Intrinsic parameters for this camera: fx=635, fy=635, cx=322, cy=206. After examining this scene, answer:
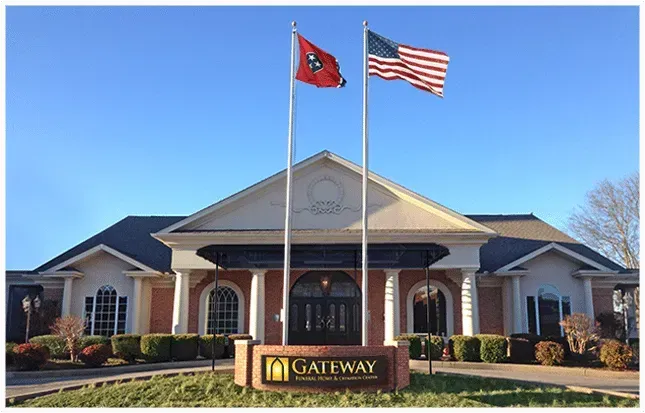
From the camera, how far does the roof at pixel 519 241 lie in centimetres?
2744

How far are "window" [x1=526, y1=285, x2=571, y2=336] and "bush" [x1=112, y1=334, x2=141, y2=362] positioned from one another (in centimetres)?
1529

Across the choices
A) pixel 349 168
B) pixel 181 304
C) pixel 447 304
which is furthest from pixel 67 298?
pixel 447 304

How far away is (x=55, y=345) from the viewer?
23.3 m

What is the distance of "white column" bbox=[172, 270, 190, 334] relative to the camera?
2442 centimetres

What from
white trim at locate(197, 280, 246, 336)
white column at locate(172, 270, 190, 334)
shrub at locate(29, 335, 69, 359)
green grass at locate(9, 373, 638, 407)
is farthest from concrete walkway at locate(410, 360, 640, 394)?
shrub at locate(29, 335, 69, 359)

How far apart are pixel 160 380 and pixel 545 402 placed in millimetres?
8788

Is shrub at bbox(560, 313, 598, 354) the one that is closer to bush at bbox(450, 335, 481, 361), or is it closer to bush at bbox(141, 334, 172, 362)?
bush at bbox(450, 335, 481, 361)

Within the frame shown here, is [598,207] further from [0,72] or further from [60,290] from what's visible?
[0,72]

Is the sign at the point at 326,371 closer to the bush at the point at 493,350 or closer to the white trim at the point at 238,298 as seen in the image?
the bush at the point at 493,350

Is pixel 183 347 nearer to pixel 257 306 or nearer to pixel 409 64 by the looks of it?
pixel 257 306

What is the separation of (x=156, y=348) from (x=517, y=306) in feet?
46.2

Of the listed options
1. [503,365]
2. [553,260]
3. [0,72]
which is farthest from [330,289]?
[0,72]

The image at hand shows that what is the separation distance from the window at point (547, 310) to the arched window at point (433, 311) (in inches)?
136

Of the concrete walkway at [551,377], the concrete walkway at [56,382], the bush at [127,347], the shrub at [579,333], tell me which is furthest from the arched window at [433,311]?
the bush at [127,347]
